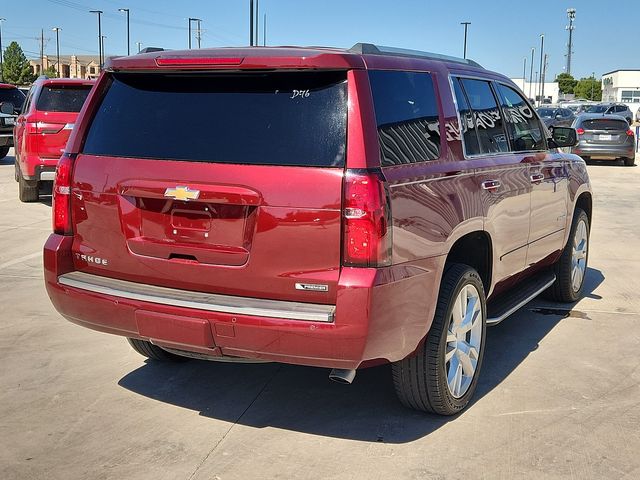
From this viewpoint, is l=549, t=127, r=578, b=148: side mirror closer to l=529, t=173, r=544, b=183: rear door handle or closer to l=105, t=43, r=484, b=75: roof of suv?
l=529, t=173, r=544, b=183: rear door handle

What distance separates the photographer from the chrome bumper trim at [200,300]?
3477mm

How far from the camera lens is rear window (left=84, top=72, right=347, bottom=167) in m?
3.57

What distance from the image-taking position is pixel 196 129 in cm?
382

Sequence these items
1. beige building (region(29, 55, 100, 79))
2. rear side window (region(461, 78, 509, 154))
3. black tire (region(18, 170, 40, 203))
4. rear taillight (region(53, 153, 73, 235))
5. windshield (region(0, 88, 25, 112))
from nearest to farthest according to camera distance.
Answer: rear taillight (region(53, 153, 73, 235)) → rear side window (region(461, 78, 509, 154)) → black tire (region(18, 170, 40, 203)) → windshield (region(0, 88, 25, 112)) → beige building (region(29, 55, 100, 79))

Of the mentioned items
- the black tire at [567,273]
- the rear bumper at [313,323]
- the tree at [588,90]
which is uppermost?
the tree at [588,90]

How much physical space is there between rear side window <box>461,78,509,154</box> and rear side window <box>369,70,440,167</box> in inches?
22.6

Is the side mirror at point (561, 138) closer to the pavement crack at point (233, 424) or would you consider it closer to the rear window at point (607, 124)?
the pavement crack at point (233, 424)

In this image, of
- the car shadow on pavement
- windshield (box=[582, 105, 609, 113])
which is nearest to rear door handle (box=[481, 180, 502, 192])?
the car shadow on pavement

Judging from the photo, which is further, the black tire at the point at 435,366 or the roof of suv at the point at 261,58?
the black tire at the point at 435,366

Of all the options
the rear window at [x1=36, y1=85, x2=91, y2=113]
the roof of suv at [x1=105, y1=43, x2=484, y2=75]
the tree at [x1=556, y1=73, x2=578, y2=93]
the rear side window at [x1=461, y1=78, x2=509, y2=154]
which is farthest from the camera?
the tree at [x1=556, y1=73, x2=578, y2=93]

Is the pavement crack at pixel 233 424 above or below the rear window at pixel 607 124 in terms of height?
below

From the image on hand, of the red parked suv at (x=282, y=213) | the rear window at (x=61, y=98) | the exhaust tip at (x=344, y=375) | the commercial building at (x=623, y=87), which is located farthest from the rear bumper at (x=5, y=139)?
the commercial building at (x=623, y=87)

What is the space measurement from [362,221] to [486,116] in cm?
187

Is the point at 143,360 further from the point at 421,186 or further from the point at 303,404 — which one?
the point at 421,186
